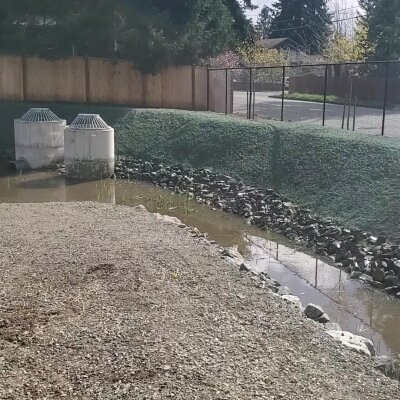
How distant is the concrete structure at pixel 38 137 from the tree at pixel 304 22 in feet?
150

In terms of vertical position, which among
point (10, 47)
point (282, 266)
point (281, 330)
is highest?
point (10, 47)

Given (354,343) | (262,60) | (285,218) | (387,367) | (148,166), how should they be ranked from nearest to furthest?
1. (387,367)
2. (354,343)
3. (285,218)
4. (148,166)
5. (262,60)

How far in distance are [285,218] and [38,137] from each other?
9049 mm

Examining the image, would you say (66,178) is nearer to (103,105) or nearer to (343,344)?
(103,105)

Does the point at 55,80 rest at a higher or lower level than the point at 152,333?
higher

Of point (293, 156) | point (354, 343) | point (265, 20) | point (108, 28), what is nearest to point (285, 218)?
point (293, 156)

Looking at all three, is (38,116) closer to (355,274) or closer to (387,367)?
(355,274)

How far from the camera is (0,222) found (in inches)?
421

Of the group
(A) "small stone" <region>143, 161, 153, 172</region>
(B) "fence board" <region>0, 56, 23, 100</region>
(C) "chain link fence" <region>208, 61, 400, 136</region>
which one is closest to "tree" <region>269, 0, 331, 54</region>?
(C) "chain link fence" <region>208, 61, 400, 136</region>

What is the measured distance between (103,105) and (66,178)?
26.4 ft

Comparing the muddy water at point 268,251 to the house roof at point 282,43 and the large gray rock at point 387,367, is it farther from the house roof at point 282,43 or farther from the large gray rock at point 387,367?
the house roof at point 282,43

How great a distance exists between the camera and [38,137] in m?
19.2

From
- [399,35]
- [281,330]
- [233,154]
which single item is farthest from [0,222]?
[399,35]

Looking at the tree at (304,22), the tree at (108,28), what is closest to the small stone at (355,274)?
the tree at (108,28)
